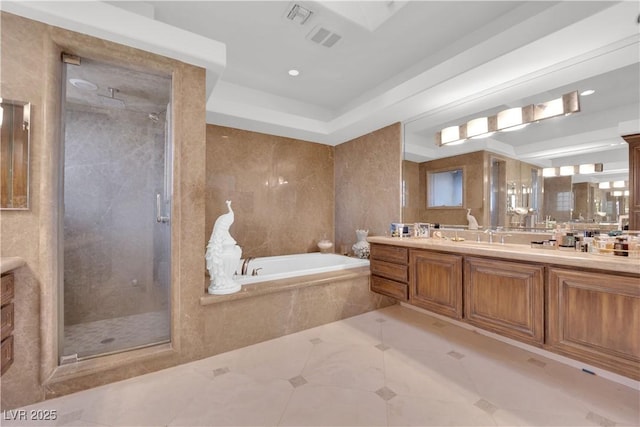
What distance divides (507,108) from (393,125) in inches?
50.1

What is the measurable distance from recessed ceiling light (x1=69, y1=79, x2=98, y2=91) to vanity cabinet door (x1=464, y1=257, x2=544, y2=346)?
10.9 ft

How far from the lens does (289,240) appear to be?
4.08 metres

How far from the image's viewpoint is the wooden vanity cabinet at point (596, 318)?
134cm

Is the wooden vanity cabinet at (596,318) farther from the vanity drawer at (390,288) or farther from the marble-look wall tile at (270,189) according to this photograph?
the marble-look wall tile at (270,189)

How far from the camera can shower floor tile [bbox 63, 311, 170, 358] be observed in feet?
6.40

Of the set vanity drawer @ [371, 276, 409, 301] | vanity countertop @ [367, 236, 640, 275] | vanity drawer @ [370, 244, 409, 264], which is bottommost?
vanity drawer @ [371, 276, 409, 301]

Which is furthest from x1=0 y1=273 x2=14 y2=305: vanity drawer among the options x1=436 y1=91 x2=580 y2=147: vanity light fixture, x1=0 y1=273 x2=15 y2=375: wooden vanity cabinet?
x1=436 y1=91 x2=580 y2=147: vanity light fixture

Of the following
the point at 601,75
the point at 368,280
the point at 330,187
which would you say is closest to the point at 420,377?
the point at 368,280

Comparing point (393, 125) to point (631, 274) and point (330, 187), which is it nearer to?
point (330, 187)

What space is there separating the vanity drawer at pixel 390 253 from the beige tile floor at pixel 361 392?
0.78 metres

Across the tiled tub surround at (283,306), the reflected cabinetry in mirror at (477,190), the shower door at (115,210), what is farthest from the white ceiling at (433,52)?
the tiled tub surround at (283,306)

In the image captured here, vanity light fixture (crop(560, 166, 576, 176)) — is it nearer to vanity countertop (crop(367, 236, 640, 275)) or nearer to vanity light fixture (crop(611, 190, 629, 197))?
vanity light fixture (crop(611, 190, 629, 197))

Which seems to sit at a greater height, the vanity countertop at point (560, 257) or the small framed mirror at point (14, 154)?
the small framed mirror at point (14, 154)

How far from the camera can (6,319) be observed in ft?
4.73
